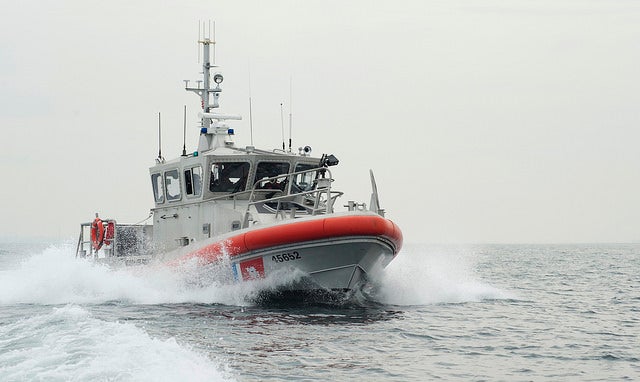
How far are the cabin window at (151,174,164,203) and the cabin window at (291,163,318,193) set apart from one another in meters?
3.32

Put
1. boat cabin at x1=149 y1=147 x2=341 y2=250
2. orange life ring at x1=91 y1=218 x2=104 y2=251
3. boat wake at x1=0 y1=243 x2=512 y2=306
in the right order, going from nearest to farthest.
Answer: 1. boat wake at x1=0 y1=243 x2=512 y2=306
2. boat cabin at x1=149 y1=147 x2=341 y2=250
3. orange life ring at x1=91 y1=218 x2=104 y2=251

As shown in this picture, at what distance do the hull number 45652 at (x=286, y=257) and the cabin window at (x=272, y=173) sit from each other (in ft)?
8.82

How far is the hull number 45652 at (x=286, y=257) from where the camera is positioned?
47.4 feet

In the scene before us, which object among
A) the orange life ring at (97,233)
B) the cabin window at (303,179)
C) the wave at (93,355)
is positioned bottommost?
the wave at (93,355)

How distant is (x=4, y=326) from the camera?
1194 centimetres

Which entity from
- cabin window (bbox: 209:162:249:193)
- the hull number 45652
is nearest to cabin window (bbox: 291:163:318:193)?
cabin window (bbox: 209:162:249:193)

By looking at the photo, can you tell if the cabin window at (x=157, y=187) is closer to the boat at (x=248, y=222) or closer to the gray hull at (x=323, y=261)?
the boat at (x=248, y=222)

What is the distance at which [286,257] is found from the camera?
1455 cm

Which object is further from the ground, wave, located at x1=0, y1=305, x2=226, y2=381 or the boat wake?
the boat wake

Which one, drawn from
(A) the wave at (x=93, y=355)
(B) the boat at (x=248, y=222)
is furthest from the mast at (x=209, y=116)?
(A) the wave at (x=93, y=355)

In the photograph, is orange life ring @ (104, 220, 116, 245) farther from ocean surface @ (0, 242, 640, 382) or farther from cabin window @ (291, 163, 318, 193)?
cabin window @ (291, 163, 318, 193)

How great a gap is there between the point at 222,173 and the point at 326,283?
3.69 meters

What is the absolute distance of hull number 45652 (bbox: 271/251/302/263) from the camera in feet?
47.4

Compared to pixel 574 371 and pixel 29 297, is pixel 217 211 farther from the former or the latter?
pixel 574 371
